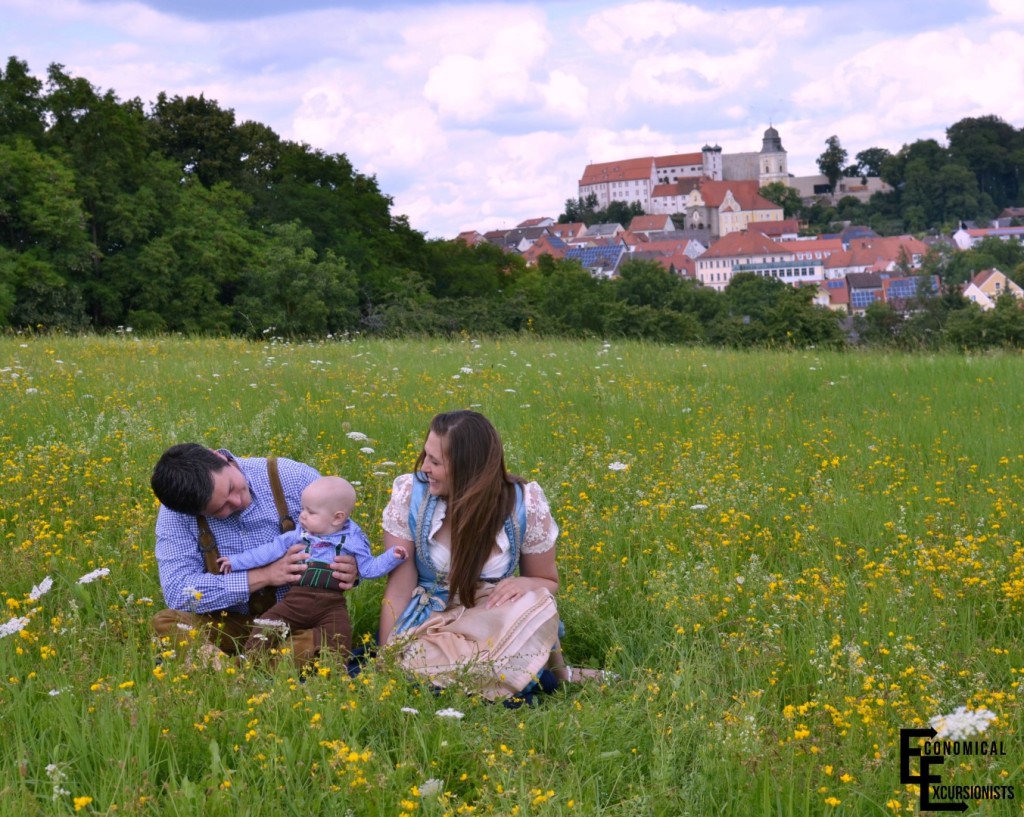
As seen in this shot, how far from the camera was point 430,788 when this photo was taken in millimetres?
3094

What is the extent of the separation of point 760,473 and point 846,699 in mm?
3380

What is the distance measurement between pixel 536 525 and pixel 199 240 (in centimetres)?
3734

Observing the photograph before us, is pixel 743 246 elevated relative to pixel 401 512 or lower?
elevated

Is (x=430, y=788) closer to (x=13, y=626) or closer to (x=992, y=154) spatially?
(x=13, y=626)

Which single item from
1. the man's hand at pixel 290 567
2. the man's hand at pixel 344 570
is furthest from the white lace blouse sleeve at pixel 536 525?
the man's hand at pixel 290 567

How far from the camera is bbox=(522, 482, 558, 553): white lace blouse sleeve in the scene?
4516 millimetres

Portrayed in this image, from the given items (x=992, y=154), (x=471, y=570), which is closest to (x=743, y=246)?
(x=992, y=154)

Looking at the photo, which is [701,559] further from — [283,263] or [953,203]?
[953,203]

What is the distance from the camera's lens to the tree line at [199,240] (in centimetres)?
3475

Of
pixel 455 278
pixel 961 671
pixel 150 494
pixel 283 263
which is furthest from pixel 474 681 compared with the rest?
pixel 455 278

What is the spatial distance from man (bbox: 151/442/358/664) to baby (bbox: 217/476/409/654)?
→ 43mm

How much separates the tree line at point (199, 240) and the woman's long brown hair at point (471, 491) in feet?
72.3

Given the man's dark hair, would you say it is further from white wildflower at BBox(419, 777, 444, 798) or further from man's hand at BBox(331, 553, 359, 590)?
white wildflower at BBox(419, 777, 444, 798)

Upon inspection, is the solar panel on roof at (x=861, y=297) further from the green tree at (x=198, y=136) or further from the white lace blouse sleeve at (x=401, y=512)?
the white lace blouse sleeve at (x=401, y=512)
